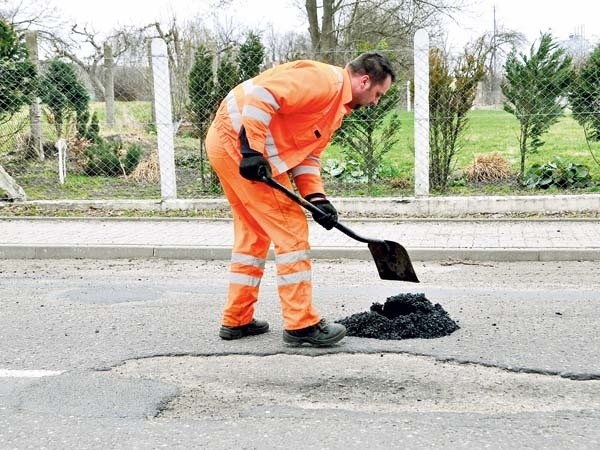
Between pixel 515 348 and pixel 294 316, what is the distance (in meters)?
1.30

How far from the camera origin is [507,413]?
3396 millimetres


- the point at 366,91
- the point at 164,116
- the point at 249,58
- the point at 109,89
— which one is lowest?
the point at 366,91

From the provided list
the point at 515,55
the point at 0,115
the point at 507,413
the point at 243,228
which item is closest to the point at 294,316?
the point at 243,228

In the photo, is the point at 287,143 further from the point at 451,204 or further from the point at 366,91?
the point at 451,204

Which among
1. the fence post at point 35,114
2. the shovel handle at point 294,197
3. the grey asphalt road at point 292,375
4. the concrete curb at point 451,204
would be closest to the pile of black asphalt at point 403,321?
the grey asphalt road at point 292,375

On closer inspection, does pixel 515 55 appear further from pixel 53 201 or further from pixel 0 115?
pixel 0 115

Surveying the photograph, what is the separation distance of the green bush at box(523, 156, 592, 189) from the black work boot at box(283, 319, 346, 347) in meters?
6.65

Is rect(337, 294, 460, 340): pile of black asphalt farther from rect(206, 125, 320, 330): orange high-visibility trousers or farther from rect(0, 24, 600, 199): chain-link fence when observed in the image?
rect(0, 24, 600, 199): chain-link fence

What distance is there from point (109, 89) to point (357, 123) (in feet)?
14.2

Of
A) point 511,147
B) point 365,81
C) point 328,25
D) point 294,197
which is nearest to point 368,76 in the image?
point 365,81

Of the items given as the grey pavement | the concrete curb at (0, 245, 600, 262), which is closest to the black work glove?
the grey pavement

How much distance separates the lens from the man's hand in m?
4.07

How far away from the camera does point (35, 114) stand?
37.5ft

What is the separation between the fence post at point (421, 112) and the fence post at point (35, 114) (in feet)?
17.9
